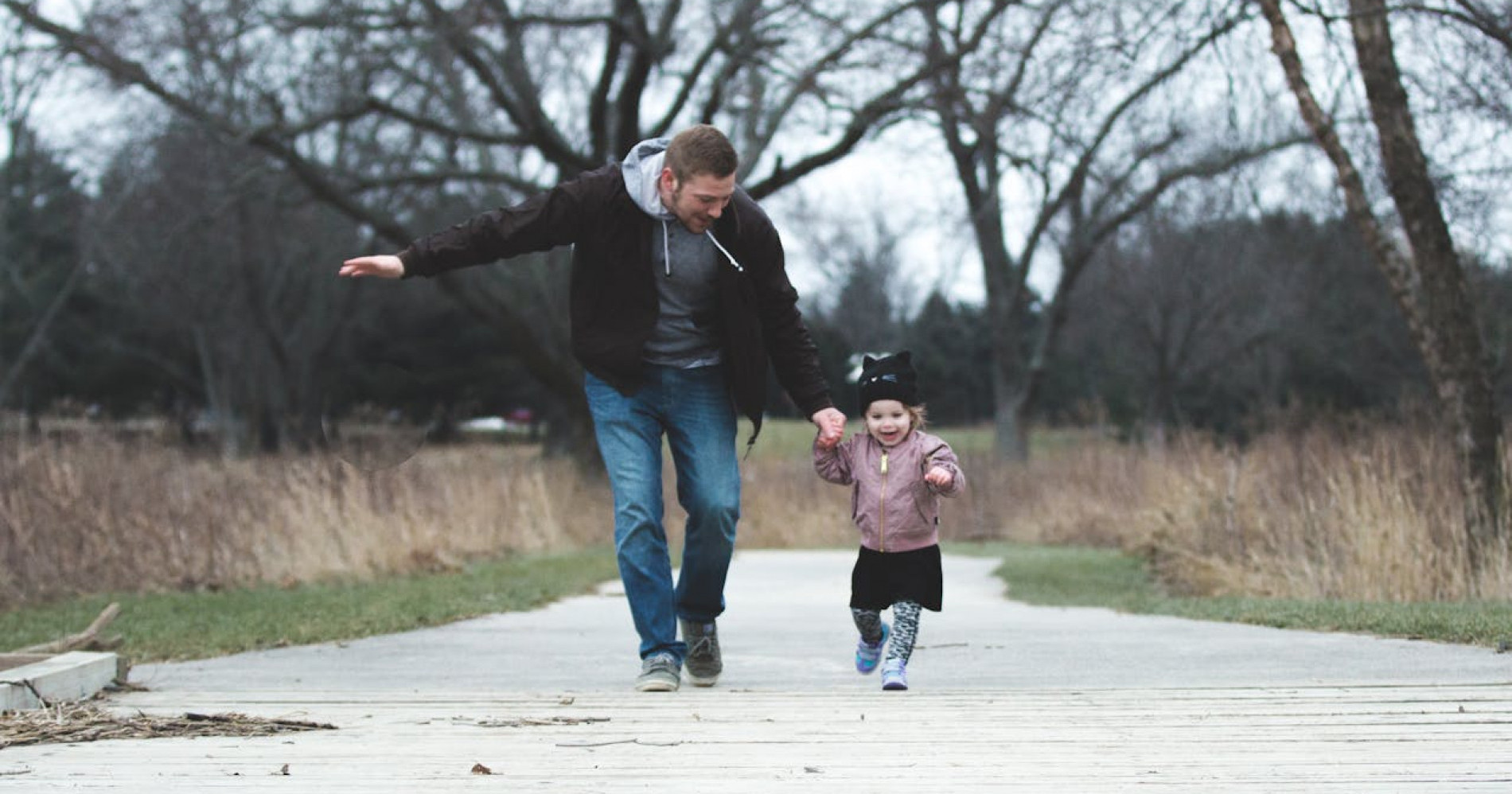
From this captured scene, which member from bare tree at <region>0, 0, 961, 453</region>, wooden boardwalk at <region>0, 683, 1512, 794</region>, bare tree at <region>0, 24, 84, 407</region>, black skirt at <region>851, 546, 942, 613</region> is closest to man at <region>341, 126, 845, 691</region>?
black skirt at <region>851, 546, 942, 613</region>

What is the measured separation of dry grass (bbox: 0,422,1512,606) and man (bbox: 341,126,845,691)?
539 centimetres

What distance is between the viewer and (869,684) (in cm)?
604

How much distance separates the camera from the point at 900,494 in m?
6.02

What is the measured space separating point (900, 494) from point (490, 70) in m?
18.0

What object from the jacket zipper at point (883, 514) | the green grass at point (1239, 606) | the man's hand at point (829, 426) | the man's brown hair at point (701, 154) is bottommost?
the green grass at point (1239, 606)

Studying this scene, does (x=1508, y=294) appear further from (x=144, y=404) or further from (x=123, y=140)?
(x=144, y=404)

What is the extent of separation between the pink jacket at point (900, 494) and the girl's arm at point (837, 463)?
1 cm

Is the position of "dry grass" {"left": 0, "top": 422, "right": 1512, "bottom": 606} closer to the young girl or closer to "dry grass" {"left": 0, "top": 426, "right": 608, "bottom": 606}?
"dry grass" {"left": 0, "top": 426, "right": 608, "bottom": 606}

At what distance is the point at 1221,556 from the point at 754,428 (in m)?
7.21

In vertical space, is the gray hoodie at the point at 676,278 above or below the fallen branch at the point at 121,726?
above

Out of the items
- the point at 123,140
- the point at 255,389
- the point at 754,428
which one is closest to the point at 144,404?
the point at 255,389

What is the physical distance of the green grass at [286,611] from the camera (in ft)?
27.3

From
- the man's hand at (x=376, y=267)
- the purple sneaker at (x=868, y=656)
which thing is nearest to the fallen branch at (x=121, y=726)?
the man's hand at (x=376, y=267)

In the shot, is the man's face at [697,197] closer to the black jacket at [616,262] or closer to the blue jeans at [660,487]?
the black jacket at [616,262]
